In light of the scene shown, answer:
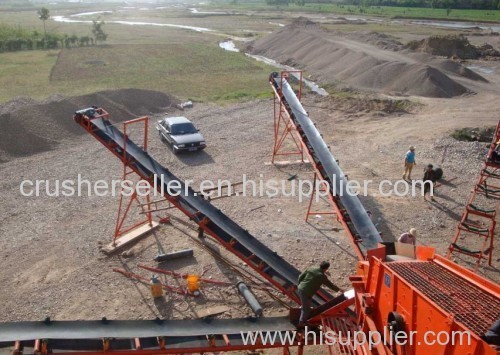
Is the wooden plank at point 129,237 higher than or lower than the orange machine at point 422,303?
lower

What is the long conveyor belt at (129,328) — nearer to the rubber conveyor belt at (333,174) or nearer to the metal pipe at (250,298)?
the metal pipe at (250,298)

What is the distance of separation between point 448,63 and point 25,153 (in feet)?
107

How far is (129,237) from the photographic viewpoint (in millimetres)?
13406

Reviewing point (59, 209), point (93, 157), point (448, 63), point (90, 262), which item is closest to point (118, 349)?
point (90, 262)

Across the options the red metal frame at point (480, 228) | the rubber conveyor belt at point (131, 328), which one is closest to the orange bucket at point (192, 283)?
Result: the rubber conveyor belt at point (131, 328)

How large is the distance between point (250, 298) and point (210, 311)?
37.8 inches

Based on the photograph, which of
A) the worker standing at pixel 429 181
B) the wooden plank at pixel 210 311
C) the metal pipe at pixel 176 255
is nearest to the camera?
the wooden plank at pixel 210 311

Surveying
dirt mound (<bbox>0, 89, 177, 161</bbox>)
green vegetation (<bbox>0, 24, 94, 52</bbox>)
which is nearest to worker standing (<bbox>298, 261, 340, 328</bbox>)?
dirt mound (<bbox>0, 89, 177, 161</bbox>)

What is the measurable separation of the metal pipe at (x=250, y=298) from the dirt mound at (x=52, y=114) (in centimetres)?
1436

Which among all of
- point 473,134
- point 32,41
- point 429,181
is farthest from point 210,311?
point 32,41

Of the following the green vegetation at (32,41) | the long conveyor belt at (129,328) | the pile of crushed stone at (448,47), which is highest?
the pile of crushed stone at (448,47)

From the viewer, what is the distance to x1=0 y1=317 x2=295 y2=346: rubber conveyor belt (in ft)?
24.9

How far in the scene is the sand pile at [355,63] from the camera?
106ft

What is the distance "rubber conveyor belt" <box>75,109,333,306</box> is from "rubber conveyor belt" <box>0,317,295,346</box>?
1794mm
